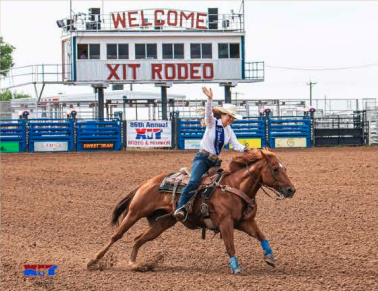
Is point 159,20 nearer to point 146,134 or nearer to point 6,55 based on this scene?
point 146,134

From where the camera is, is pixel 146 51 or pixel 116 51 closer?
pixel 116 51

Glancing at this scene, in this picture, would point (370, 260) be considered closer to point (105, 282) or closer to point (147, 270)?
point (147, 270)

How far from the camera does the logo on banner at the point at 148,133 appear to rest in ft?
100.0

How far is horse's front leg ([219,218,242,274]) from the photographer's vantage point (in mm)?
8469

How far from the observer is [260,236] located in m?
8.73

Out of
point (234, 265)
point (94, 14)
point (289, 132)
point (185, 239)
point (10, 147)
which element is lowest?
point (185, 239)

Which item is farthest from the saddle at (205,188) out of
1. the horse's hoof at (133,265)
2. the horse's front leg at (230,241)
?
the horse's hoof at (133,265)

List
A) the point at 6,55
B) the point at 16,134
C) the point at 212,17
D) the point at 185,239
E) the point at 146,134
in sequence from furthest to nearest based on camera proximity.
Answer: the point at 6,55 < the point at 212,17 < the point at 146,134 < the point at 16,134 < the point at 185,239

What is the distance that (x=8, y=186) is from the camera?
704 inches

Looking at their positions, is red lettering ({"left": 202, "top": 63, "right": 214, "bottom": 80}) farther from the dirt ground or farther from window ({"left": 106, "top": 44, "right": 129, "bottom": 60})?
the dirt ground

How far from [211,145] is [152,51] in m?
29.7

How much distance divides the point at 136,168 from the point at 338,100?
838 inches

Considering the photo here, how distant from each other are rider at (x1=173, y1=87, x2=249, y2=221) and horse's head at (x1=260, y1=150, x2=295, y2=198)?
0.32 metres

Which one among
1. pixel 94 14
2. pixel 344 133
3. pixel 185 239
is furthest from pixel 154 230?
pixel 94 14
